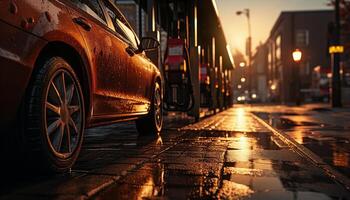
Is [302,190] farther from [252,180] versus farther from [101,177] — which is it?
[101,177]

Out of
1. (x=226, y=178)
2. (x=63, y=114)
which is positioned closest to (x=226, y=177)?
(x=226, y=178)

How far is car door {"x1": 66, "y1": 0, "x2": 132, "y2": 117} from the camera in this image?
4.04 metres

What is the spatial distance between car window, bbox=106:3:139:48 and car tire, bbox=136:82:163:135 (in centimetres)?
127

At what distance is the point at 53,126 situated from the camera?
3.41 m

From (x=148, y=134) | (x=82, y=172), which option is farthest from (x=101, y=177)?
(x=148, y=134)

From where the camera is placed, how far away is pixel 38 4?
3.15 m

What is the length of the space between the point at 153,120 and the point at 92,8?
3.04m

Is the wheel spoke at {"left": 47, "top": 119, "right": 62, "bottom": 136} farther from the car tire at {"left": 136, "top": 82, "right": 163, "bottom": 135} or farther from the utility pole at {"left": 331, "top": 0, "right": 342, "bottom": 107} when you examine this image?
the utility pole at {"left": 331, "top": 0, "right": 342, "bottom": 107}

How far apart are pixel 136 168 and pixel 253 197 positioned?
133 cm

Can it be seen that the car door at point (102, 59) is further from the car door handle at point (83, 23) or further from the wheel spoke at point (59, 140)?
the wheel spoke at point (59, 140)

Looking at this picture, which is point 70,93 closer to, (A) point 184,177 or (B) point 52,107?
(B) point 52,107

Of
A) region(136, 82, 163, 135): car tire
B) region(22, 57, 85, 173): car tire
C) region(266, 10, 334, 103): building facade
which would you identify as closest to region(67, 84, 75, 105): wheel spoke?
region(22, 57, 85, 173): car tire

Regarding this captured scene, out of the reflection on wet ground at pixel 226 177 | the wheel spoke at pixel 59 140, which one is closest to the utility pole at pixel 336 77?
the reflection on wet ground at pixel 226 177

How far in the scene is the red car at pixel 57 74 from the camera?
2904 mm
